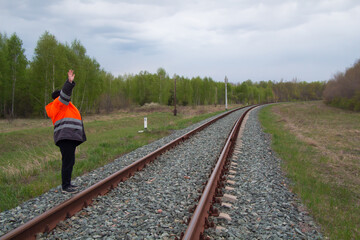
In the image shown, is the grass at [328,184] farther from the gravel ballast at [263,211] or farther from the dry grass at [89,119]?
the dry grass at [89,119]

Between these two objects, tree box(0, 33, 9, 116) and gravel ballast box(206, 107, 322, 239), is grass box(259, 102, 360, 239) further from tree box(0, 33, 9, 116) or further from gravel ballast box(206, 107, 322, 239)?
tree box(0, 33, 9, 116)

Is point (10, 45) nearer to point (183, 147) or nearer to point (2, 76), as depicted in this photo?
point (2, 76)

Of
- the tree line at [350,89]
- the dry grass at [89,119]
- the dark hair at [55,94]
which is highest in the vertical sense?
the tree line at [350,89]

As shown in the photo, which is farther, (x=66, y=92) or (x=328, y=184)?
(x=328, y=184)

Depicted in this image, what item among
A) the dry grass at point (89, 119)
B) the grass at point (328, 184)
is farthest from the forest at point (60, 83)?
the grass at point (328, 184)

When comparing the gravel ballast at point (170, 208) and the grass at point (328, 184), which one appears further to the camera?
the grass at point (328, 184)

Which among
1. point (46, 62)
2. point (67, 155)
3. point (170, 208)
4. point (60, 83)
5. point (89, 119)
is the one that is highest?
point (46, 62)

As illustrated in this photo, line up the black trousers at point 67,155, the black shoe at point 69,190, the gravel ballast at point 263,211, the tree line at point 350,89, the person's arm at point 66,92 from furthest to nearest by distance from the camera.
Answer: the tree line at point 350,89, the black shoe at point 69,190, the black trousers at point 67,155, the person's arm at point 66,92, the gravel ballast at point 263,211

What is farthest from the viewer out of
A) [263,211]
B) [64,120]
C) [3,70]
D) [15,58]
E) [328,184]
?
[15,58]

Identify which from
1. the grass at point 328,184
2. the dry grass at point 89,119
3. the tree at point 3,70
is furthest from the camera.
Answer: the tree at point 3,70

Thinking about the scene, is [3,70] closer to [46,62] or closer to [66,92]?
[46,62]

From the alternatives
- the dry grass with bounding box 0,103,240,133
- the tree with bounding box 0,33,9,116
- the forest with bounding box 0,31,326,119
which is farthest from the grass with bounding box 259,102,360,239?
the tree with bounding box 0,33,9,116

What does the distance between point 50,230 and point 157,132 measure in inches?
396

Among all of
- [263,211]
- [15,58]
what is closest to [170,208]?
[263,211]
